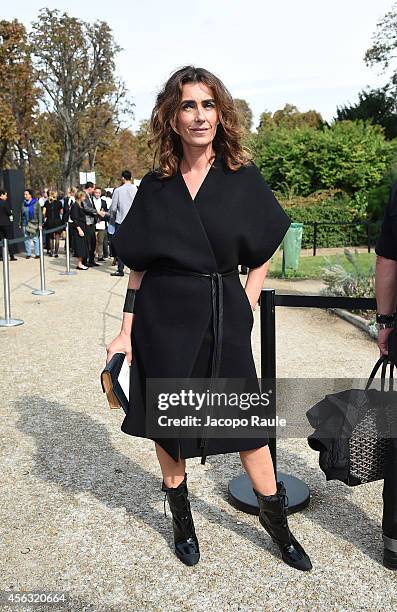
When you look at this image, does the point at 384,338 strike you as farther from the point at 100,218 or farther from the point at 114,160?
the point at 114,160

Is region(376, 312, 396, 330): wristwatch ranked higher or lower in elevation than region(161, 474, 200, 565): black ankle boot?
higher

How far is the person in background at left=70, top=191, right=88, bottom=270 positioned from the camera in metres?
13.7

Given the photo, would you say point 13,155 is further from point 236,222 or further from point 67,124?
point 236,222

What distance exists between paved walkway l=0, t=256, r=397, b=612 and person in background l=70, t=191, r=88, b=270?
8250 mm

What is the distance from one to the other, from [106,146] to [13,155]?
612 cm

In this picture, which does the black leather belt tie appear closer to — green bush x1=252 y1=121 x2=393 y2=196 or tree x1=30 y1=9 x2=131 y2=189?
green bush x1=252 y1=121 x2=393 y2=196

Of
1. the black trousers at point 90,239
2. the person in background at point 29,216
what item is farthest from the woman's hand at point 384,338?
the person in background at point 29,216

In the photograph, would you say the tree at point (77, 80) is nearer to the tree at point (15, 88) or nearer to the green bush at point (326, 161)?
the tree at point (15, 88)

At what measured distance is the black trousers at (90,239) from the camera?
13945mm

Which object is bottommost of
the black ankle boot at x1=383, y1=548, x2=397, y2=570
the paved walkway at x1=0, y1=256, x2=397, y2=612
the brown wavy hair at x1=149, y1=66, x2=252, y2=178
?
the paved walkway at x1=0, y1=256, x2=397, y2=612

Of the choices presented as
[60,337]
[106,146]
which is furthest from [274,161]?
[106,146]

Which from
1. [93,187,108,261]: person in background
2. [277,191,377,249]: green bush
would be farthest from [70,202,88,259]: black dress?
[277,191,377,249]: green bush

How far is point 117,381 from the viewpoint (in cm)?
270

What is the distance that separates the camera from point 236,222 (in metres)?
2.62
